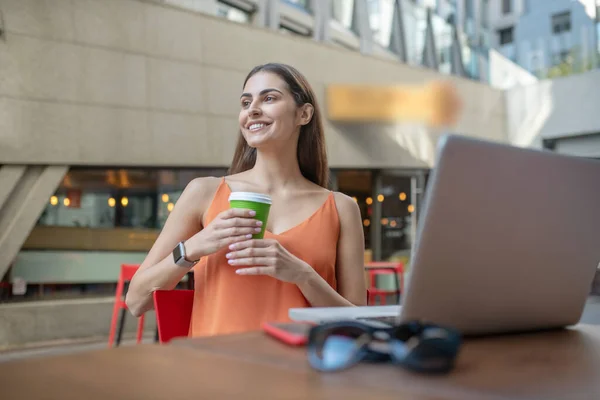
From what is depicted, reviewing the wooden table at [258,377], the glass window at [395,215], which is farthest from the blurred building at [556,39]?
the wooden table at [258,377]

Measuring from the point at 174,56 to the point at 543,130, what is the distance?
21.8 feet

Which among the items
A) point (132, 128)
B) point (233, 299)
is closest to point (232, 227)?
point (233, 299)

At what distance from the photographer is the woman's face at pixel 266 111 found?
2074 millimetres

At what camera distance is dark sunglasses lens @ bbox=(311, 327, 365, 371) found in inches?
26.7

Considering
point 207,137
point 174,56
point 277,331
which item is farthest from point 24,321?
point 277,331

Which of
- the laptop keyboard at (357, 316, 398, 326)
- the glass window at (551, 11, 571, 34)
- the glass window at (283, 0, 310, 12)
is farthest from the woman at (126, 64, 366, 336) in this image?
the glass window at (551, 11, 571, 34)

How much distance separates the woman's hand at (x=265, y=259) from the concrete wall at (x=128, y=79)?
5177mm

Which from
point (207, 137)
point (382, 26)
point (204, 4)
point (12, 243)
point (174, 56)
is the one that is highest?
point (382, 26)

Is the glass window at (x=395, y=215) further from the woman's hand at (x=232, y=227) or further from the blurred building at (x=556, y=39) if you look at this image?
the woman's hand at (x=232, y=227)

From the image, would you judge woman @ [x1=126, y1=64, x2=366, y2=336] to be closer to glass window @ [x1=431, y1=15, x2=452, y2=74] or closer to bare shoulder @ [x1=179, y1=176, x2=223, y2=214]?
bare shoulder @ [x1=179, y1=176, x2=223, y2=214]

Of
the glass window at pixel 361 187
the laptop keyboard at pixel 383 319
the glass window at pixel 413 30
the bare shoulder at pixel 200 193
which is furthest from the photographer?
the glass window at pixel 413 30

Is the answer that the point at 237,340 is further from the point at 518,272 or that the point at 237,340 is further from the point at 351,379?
the point at 518,272

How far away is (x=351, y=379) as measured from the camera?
65cm

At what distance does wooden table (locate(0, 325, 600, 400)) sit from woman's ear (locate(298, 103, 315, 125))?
1438 millimetres
